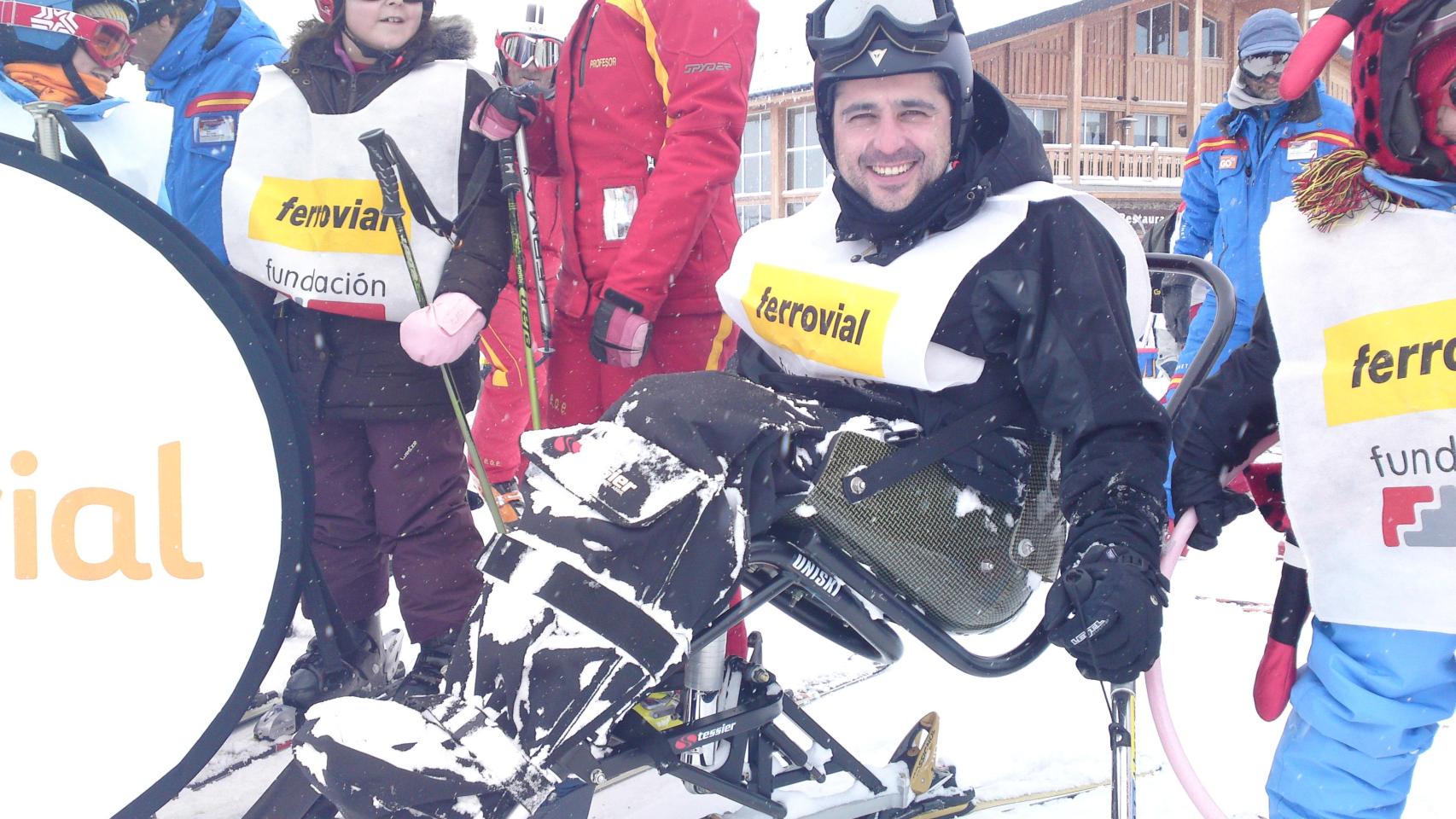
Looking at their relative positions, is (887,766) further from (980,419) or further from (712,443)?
(712,443)

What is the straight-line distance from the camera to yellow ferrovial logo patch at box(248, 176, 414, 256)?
2377mm

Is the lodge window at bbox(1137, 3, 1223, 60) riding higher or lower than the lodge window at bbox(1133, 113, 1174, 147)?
higher

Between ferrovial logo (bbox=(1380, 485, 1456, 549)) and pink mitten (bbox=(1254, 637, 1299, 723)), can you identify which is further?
pink mitten (bbox=(1254, 637, 1299, 723))

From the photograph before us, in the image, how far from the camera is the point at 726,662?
6.73 feet

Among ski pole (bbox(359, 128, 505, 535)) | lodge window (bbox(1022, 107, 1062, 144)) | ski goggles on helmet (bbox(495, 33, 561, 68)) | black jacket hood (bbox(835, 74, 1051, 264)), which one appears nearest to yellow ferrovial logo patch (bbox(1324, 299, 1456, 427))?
black jacket hood (bbox(835, 74, 1051, 264))

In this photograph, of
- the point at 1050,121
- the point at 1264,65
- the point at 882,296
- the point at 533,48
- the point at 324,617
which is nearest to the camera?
the point at 882,296

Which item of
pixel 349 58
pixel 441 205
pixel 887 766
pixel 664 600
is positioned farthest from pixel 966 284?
pixel 349 58

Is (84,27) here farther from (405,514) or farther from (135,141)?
(405,514)

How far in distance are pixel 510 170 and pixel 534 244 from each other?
0.64ft

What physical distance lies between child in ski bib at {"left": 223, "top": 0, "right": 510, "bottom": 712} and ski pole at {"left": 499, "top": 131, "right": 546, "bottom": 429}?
0.16ft

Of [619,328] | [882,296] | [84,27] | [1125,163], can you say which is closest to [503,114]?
[619,328]

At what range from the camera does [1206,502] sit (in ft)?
5.70

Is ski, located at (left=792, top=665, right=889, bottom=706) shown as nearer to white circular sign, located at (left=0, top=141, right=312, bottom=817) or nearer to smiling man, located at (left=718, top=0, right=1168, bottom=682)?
smiling man, located at (left=718, top=0, right=1168, bottom=682)

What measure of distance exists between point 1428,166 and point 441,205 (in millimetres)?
1935
